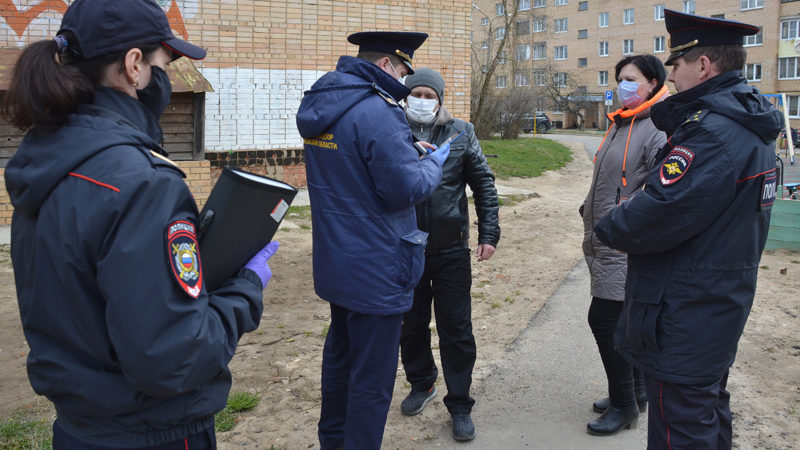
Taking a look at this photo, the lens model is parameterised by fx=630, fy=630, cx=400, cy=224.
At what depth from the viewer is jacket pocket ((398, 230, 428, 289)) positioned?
2.85 metres

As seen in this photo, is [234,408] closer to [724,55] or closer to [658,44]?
[724,55]

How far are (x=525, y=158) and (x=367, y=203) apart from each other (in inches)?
667

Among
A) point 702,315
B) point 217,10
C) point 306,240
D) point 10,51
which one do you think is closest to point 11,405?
point 702,315

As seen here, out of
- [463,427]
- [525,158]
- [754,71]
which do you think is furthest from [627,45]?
[463,427]

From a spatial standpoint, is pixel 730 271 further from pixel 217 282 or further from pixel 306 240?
pixel 306 240

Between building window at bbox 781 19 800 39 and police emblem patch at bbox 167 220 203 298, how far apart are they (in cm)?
5072

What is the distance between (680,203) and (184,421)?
1.91m

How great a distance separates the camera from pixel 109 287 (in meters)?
1.43

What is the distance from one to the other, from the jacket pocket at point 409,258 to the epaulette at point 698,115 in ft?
4.03

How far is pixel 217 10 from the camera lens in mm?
9820

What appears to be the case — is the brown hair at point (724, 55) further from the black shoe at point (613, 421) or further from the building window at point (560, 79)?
the building window at point (560, 79)

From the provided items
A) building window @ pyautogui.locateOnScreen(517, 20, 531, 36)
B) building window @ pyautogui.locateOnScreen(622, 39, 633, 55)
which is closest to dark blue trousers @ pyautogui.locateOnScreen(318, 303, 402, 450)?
building window @ pyautogui.locateOnScreen(517, 20, 531, 36)

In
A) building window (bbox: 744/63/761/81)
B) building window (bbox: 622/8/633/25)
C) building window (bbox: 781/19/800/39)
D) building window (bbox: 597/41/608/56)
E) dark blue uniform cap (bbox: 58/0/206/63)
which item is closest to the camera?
dark blue uniform cap (bbox: 58/0/206/63)

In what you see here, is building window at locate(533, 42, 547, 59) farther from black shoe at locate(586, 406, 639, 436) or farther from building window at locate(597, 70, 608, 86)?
black shoe at locate(586, 406, 639, 436)
